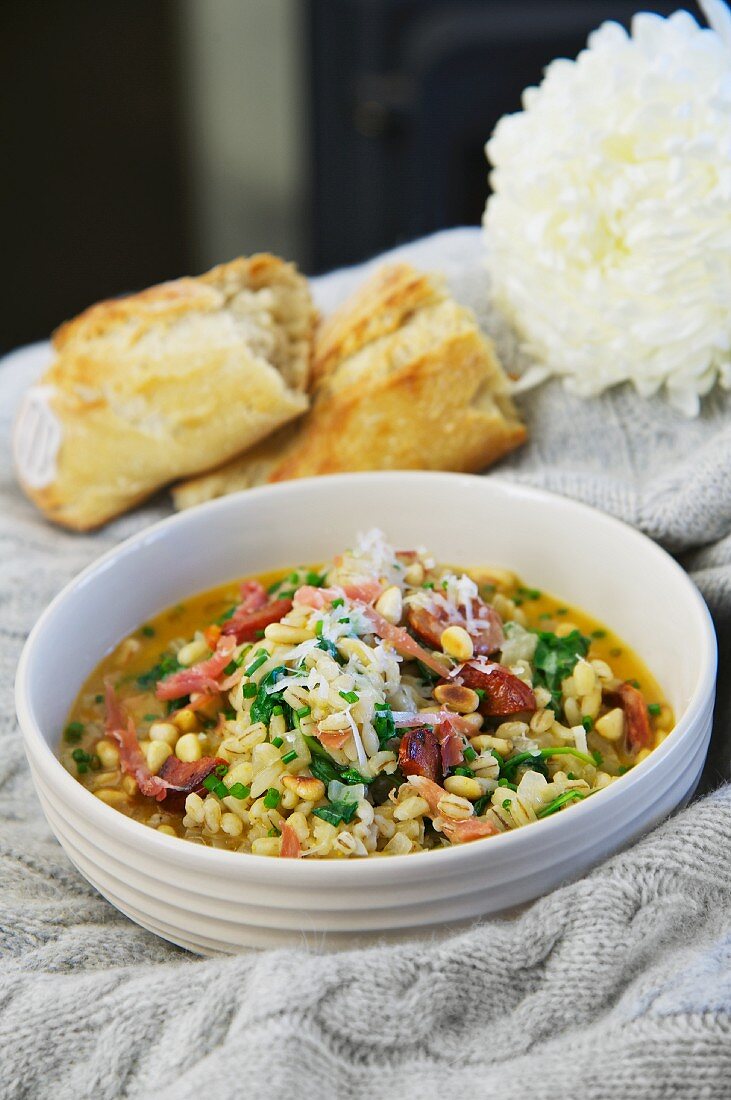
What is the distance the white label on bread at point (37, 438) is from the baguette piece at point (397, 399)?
0.33 m

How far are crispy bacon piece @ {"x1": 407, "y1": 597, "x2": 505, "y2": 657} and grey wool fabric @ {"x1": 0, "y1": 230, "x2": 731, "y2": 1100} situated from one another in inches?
18.1

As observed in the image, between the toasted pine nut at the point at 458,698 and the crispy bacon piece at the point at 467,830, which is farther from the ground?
the toasted pine nut at the point at 458,698

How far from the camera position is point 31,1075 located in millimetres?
1646

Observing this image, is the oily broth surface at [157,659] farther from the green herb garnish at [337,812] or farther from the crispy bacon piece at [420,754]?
the crispy bacon piece at [420,754]

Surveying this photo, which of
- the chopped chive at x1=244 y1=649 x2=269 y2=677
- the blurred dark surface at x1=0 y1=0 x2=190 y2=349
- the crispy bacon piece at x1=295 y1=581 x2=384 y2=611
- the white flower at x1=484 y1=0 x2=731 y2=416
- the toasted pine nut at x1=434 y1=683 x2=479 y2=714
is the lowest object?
the blurred dark surface at x1=0 y1=0 x2=190 y2=349

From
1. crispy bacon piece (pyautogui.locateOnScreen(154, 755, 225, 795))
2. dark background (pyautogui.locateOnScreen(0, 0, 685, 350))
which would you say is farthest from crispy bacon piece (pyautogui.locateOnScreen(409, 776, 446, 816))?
dark background (pyautogui.locateOnScreen(0, 0, 685, 350))

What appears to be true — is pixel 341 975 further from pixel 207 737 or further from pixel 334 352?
pixel 334 352

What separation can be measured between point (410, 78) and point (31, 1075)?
486 cm

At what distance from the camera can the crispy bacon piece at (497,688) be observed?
202 centimetres

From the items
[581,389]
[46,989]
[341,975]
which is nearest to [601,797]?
[341,975]

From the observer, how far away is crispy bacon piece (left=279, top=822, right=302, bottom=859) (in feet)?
5.75

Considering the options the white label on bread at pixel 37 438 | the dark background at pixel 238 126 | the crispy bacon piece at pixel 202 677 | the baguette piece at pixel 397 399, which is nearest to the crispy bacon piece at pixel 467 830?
the crispy bacon piece at pixel 202 677

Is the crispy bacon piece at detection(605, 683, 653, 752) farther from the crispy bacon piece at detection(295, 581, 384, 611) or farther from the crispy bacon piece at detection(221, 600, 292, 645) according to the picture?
the crispy bacon piece at detection(221, 600, 292, 645)

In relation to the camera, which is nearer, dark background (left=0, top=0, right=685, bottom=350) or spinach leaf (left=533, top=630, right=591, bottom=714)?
spinach leaf (left=533, top=630, right=591, bottom=714)
